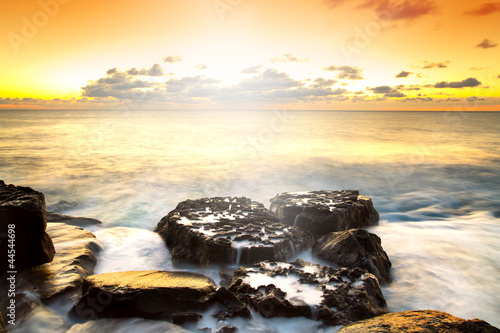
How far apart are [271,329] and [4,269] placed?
3899mm

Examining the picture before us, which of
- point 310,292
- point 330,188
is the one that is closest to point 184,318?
point 310,292

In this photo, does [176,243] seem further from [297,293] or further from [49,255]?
[297,293]

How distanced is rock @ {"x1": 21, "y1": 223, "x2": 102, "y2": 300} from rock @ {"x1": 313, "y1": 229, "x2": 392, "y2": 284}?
4.14 metres

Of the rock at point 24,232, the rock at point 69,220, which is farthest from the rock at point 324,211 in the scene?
the rock at point 69,220

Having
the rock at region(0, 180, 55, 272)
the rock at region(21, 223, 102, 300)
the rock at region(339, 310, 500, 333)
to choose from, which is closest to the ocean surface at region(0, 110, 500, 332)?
the rock at region(21, 223, 102, 300)

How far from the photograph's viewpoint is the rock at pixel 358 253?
5.42 m

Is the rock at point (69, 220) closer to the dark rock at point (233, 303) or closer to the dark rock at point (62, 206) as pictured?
the dark rock at point (62, 206)

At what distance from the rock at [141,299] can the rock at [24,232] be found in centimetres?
115

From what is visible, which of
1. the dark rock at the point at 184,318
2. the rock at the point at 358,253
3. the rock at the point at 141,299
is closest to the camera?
the dark rock at the point at 184,318

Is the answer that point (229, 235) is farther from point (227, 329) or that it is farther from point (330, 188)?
point (330, 188)

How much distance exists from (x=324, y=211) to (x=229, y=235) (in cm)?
229

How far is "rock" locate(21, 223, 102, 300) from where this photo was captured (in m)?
4.50

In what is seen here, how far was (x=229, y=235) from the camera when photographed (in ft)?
19.6

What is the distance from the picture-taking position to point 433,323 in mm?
3291
